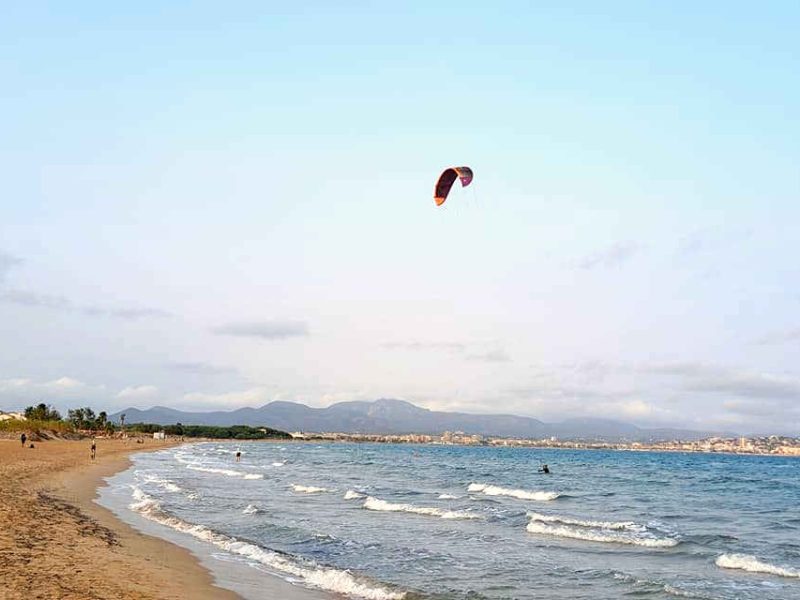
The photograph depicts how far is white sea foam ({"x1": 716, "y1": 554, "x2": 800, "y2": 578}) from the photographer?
744 inches

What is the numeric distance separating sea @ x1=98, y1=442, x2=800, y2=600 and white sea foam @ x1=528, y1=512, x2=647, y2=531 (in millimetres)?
55

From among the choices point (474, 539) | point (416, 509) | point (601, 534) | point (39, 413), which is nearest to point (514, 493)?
point (416, 509)

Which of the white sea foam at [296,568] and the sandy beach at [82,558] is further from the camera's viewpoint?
the white sea foam at [296,568]

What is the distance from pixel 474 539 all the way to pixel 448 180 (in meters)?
11.9

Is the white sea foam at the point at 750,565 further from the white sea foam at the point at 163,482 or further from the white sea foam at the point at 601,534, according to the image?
the white sea foam at the point at 163,482

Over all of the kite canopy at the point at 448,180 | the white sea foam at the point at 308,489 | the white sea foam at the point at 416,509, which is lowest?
the white sea foam at the point at 308,489

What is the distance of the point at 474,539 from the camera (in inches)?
918

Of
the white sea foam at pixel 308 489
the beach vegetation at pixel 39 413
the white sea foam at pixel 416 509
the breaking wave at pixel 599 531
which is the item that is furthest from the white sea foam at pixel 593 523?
the beach vegetation at pixel 39 413

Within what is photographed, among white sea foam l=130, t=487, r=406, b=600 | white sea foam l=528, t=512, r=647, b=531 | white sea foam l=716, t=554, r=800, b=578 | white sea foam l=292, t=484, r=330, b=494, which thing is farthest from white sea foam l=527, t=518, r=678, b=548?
white sea foam l=292, t=484, r=330, b=494

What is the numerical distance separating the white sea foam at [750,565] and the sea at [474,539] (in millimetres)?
37

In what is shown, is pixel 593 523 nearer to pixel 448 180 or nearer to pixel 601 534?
pixel 601 534

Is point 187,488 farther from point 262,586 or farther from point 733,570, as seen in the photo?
point 733,570

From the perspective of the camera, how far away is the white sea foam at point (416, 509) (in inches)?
1160

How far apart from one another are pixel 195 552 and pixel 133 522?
603 cm
